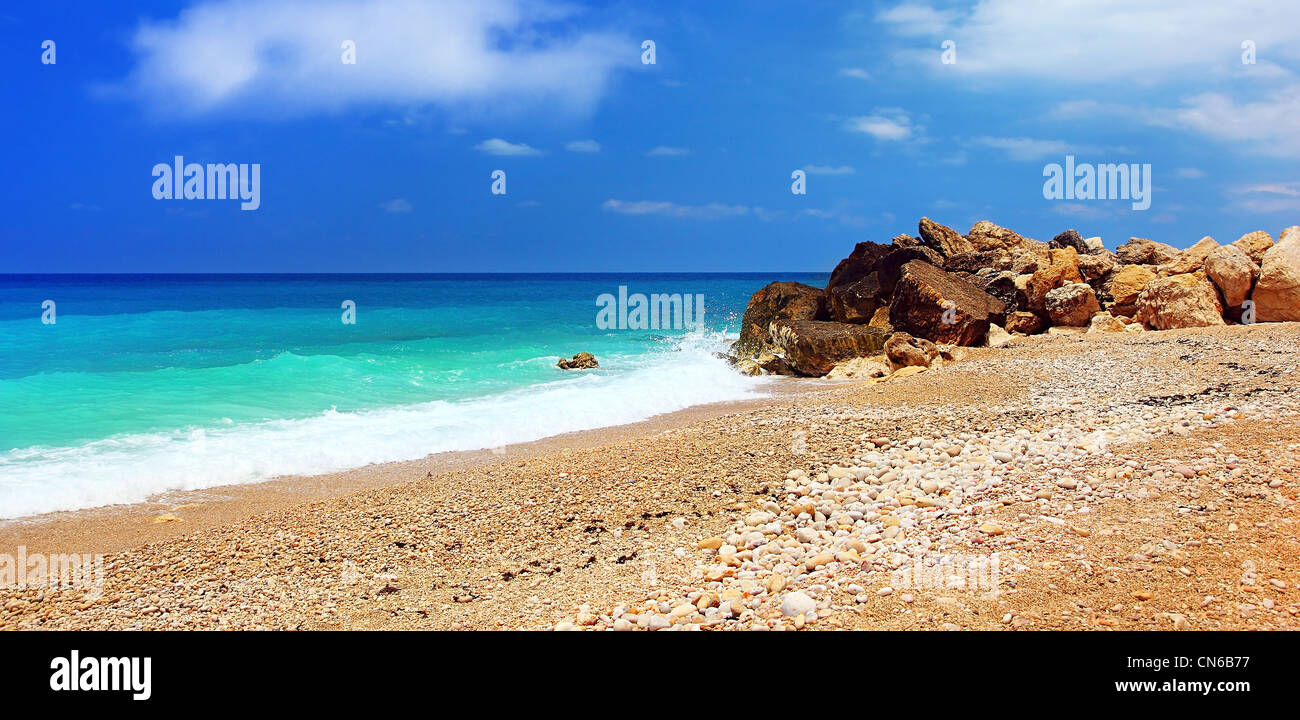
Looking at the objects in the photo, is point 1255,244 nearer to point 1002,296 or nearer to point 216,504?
point 1002,296

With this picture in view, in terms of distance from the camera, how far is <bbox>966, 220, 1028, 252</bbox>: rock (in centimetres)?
2155

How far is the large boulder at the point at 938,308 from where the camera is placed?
15641mm

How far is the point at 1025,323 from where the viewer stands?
55.6ft

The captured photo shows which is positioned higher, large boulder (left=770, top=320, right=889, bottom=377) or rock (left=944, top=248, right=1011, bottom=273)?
rock (left=944, top=248, right=1011, bottom=273)

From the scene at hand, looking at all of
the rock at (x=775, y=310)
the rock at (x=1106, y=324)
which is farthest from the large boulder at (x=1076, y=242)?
the rock at (x=775, y=310)

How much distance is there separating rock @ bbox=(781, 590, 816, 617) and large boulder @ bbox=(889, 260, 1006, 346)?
1270 cm

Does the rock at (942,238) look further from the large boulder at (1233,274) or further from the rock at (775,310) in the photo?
the large boulder at (1233,274)

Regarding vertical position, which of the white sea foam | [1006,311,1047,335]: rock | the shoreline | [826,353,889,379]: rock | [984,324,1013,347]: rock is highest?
[1006,311,1047,335]: rock

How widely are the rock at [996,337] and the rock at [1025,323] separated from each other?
501mm

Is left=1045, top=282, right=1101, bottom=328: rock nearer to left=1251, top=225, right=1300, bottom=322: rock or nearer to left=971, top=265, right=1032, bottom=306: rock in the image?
left=971, top=265, right=1032, bottom=306: rock

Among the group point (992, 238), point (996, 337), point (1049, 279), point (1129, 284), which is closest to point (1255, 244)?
point (1129, 284)

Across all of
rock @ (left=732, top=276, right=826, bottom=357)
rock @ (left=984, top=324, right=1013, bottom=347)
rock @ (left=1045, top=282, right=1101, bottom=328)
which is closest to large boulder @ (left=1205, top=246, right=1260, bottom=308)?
rock @ (left=1045, top=282, right=1101, bottom=328)
